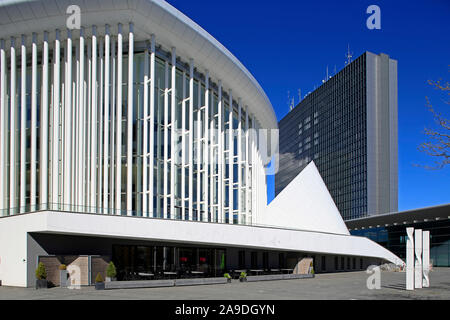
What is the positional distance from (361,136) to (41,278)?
94.3m

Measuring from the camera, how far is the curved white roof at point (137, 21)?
27844 millimetres

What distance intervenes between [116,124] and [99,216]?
714 centimetres

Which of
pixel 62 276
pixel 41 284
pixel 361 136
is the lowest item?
pixel 41 284

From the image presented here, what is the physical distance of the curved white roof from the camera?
27844mm

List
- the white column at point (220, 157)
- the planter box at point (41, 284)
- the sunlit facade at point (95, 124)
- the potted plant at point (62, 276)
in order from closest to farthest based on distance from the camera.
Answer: the planter box at point (41, 284), the potted plant at point (62, 276), the sunlit facade at point (95, 124), the white column at point (220, 157)

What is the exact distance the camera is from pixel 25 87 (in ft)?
97.3

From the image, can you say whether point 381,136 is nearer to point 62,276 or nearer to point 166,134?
point 166,134

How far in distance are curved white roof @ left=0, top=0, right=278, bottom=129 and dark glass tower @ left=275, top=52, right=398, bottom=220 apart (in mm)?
75257

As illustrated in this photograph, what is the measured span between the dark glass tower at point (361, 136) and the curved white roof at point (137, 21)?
7526 centimetres

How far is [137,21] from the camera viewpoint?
29.9 m

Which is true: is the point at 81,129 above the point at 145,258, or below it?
above

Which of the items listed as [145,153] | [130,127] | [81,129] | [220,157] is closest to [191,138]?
[220,157]
